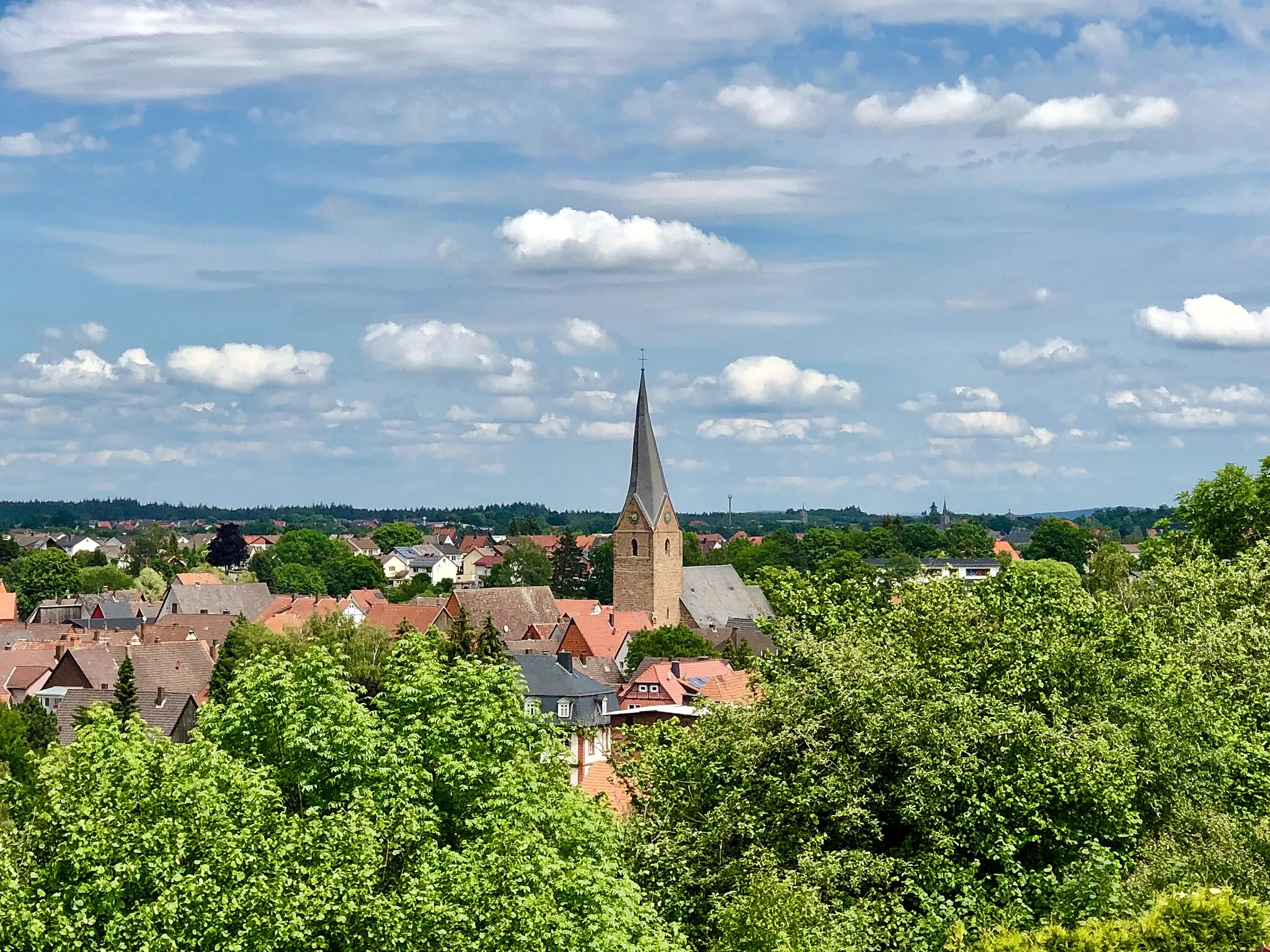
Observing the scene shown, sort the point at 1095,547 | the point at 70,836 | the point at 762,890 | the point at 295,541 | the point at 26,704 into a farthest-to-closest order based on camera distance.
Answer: the point at 295,541
the point at 1095,547
the point at 26,704
the point at 762,890
the point at 70,836

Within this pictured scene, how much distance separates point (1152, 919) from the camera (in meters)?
15.3

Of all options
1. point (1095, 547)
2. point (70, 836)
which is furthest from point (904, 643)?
point (1095, 547)

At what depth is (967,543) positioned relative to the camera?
184 m

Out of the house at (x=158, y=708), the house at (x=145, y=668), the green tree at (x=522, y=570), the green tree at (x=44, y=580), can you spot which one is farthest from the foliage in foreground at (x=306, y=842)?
the green tree at (x=522, y=570)

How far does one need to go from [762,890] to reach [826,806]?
9.93 feet

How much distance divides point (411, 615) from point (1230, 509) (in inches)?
2309

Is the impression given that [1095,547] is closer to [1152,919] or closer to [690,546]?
[690,546]

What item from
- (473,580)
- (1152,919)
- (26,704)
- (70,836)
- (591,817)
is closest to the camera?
(1152,919)

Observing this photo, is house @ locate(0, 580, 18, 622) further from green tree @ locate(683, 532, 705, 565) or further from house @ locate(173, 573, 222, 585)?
green tree @ locate(683, 532, 705, 565)

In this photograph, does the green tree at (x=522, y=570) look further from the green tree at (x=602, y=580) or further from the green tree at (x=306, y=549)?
the green tree at (x=306, y=549)

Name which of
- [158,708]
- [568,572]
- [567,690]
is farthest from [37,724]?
[568,572]

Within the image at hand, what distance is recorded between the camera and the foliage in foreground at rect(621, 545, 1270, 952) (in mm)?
20172

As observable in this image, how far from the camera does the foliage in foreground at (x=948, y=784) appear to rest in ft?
66.2

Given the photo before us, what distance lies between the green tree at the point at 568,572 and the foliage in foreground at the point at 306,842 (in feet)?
408
